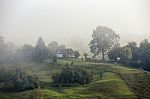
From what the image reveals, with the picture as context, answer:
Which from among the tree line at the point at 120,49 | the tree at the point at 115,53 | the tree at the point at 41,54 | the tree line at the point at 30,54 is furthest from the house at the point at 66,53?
the tree at the point at 115,53

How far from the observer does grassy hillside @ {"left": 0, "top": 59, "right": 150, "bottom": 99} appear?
379ft

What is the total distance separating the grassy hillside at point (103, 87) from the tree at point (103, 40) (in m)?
21.4

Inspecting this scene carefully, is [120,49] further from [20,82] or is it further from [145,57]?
[20,82]

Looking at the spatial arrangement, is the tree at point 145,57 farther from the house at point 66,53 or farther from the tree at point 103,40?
the house at point 66,53

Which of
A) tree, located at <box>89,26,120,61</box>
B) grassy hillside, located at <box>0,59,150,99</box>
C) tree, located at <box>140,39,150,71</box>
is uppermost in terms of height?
tree, located at <box>89,26,120,61</box>

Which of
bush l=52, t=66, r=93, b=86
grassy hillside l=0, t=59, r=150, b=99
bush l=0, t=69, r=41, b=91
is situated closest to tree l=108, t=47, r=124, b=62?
grassy hillside l=0, t=59, r=150, b=99

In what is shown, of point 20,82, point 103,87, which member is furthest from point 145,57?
point 20,82

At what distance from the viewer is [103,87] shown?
4796 inches

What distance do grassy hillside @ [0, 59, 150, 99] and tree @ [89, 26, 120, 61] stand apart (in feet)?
70.2

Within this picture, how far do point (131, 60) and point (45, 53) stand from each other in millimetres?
33360

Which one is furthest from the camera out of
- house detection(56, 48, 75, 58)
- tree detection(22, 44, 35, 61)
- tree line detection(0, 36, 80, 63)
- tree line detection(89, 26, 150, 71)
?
house detection(56, 48, 75, 58)

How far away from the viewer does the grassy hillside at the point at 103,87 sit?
11544 centimetres

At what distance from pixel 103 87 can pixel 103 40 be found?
49.3m

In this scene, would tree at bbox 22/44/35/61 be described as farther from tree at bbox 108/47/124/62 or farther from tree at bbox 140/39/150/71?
tree at bbox 140/39/150/71
